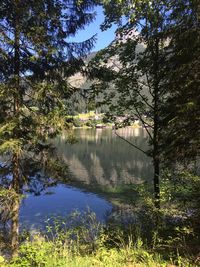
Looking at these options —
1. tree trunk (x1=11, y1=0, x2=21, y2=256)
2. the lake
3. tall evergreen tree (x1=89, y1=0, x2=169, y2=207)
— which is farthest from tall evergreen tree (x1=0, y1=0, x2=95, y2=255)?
the lake

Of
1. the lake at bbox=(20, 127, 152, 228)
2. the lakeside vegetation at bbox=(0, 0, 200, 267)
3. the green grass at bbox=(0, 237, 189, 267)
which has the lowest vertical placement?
the lake at bbox=(20, 127, 152, 228)

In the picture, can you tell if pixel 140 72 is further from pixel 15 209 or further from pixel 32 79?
pixel 15 209

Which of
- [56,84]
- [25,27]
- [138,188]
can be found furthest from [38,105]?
[138,188]

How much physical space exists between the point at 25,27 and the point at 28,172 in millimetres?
3779

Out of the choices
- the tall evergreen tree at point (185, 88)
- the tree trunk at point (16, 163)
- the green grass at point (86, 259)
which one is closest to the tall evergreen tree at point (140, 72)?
the tall evergreen tree at point (185, 88)

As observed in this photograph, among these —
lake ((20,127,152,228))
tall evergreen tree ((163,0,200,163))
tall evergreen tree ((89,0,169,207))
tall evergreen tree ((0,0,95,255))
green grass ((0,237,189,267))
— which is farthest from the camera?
lake ((20,127,152,228))

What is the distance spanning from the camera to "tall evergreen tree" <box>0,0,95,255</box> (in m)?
8.53

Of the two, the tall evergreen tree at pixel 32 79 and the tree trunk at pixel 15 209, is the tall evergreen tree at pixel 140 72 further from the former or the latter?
the tree trunk at pixel 15 209

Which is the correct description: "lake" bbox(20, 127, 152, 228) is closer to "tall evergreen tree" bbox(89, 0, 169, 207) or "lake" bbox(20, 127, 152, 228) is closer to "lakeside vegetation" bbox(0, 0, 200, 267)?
"tall evergreen tree" bbox(89, 0, 169, 207)

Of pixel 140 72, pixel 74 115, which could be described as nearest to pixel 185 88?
pixel 74 115

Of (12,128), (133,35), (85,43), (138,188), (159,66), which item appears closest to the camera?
(12,128)

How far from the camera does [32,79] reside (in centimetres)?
933

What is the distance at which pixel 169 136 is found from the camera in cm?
933

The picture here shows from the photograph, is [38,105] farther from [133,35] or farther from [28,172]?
[133,35]
